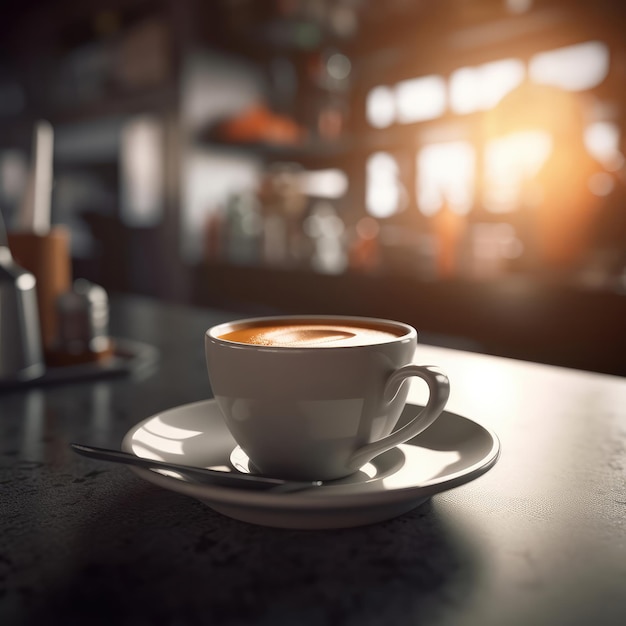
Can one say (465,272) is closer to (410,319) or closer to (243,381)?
(410,319)

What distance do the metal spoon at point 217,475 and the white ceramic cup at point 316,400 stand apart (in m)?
0.04

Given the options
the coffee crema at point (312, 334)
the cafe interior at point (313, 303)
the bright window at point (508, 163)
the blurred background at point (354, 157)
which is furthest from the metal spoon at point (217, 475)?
the bright window at point (508, 163)

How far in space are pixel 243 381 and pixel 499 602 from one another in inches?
8.4

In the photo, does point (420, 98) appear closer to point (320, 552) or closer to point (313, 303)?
point (313, 303)

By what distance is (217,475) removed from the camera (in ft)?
1.36

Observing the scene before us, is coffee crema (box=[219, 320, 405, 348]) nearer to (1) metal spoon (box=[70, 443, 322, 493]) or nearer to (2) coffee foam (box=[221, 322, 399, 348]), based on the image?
(2) coffee foam (box=[221, 322, 399, 348])

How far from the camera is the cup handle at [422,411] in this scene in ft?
1.47

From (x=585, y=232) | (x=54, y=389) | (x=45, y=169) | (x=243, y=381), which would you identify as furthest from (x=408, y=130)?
(x=243, y=381)

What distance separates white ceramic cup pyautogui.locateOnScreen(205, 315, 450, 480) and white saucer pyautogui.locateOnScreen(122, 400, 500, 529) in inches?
1.0

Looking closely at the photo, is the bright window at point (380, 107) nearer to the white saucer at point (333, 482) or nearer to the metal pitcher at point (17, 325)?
the metal pitcher at point (17, 325)

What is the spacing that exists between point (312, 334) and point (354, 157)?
3.49 metres

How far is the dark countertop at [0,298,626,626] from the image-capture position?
1.05 ft

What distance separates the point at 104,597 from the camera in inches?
13.0

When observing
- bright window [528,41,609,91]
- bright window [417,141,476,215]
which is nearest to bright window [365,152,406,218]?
bright window [417,141,476,215]
